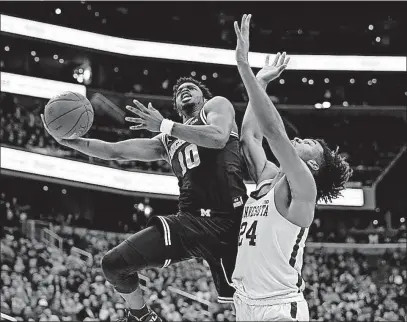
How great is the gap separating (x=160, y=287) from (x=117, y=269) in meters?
12.0

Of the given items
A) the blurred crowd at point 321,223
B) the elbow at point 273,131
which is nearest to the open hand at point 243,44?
the elbow at point 273,131

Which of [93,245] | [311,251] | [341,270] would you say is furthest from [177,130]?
[311,251]

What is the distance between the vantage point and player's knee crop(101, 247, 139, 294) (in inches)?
201

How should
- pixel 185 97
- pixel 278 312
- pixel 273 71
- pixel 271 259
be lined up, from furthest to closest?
pixel 185 97 < pixel 273 71 < pixel 271 259 < pixel 278 312

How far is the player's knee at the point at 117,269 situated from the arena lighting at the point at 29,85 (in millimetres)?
17094

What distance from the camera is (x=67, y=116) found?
207 inches

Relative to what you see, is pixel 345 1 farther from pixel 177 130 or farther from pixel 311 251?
pixel 177 130

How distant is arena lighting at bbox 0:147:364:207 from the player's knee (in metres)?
15.8

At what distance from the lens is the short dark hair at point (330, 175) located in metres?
4.72

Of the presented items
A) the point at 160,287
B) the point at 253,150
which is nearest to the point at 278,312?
the point at 253,150

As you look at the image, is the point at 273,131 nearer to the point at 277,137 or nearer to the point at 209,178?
the point at 277,137

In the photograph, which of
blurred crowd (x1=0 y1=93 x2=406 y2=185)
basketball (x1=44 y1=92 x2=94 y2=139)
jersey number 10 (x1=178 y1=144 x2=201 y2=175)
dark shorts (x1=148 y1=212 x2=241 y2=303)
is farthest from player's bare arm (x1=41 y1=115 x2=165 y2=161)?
blurred crowd (x1=0 y1=93 x2=406 y2=185)

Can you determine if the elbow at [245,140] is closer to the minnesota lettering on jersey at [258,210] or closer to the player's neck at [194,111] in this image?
the player's neck at [194,111]

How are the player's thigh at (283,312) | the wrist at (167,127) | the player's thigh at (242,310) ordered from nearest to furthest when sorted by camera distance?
1. the player's thigh at (283,312)
2. the player's thigh at (242,310)
3. the wrist at (167,127)
